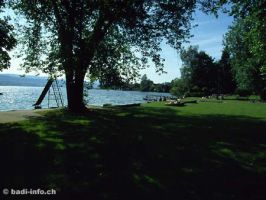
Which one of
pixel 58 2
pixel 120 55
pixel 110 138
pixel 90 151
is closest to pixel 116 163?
pixel 90 151

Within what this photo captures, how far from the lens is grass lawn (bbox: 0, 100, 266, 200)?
8.35 m

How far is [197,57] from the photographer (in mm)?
117625

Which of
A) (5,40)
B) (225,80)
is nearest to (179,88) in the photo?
(225,80)

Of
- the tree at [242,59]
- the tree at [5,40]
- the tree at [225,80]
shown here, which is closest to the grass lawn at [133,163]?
the tree at [5,40]

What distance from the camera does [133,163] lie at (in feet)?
34.2

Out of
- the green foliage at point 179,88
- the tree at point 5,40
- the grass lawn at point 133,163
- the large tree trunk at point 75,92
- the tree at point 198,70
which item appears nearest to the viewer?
the grass lawn at point 133,163

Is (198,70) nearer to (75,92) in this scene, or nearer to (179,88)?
(179,88)

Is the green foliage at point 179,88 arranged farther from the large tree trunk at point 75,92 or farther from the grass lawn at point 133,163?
the grass lawn at point 133,163

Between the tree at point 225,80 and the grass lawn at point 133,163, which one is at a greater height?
the tree at point 225,80

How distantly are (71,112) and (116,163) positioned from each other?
13.7 meters

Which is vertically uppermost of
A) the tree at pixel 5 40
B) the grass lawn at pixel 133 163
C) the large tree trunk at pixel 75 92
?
the tree at pixel 5 40

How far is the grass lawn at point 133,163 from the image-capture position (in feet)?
27.4

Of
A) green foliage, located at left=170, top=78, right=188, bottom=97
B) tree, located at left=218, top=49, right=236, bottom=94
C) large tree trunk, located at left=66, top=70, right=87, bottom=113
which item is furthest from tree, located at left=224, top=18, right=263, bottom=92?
large tree trunk, located at left=66, top=70, right=87, bottom=113

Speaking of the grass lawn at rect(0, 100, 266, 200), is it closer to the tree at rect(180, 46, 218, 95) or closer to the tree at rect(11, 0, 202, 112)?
the tree at rect(11, 0, 202, 112)
